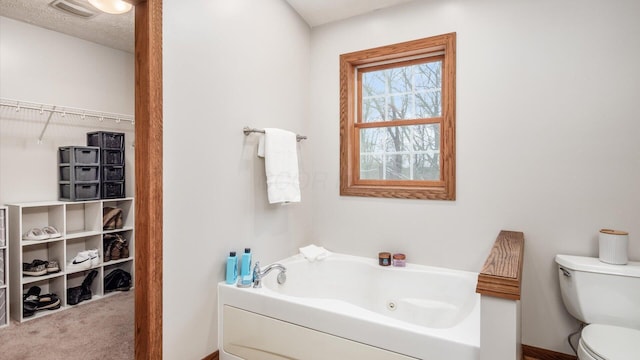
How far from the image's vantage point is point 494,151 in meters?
2.13

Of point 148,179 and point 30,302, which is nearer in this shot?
point 148,179

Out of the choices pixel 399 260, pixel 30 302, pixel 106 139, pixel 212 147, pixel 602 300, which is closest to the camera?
pixel 602 300

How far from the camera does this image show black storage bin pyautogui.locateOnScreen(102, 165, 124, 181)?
3.12 metres

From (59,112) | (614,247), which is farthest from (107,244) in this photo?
(614,247)

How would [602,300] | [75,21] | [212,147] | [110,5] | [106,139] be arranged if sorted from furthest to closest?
[106,139], [75,21], [110,5], [212,147], [602,300]

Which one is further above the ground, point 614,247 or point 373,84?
point 373,84

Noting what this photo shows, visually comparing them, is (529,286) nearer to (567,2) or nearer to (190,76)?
(567,2)

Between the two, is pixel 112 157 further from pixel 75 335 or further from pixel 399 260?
pixel 399 260

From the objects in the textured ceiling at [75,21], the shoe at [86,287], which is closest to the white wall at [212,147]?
the textured ceiling at [75,21]

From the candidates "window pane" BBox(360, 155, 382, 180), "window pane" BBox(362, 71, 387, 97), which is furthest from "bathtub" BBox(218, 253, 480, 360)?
"window pane" BBox(362, 71, 387, 97)

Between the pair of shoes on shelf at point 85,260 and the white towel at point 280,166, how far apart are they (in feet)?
6.83

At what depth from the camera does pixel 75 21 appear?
283 centimetres

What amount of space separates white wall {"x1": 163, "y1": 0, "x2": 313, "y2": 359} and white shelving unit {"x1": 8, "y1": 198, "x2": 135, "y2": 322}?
6.02 feet

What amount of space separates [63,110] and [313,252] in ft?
8.66
